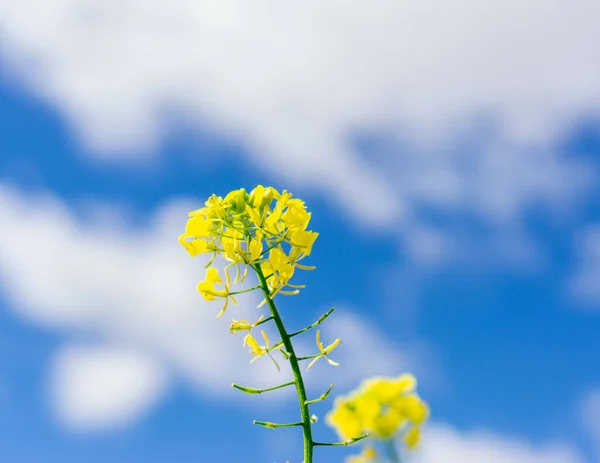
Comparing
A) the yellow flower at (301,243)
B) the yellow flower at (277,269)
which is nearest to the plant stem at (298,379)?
the yellow flower at (277,269)

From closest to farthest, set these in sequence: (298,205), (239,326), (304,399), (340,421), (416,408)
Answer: (416,408), (340,421), (304,399), (239,326), (298,205)

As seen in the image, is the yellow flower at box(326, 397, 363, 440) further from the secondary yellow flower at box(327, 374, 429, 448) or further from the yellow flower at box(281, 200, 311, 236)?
the yellow flower at box(281, 200, 311, 236)

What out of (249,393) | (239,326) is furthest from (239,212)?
(249,393)

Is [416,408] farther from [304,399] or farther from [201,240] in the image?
[201,240]

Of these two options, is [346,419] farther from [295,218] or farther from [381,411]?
[295,218]

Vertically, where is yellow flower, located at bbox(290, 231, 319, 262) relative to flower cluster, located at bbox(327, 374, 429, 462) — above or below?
above

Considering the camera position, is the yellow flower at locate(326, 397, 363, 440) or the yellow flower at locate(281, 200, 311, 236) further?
the yellow flower at locate(281, 200, 311, 236)

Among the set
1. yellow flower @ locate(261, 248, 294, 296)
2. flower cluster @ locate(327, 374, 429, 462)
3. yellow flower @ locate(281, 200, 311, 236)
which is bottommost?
flower cluster @ locate(327, 374, 429, 462)

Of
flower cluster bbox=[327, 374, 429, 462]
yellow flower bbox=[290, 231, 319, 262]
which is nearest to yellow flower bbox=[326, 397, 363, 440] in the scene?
flower cluster bbox=[327, 374, 429, 462]

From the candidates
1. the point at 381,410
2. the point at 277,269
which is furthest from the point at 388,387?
the point at 277,269

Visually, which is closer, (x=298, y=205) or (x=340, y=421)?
(x=340, y=421)

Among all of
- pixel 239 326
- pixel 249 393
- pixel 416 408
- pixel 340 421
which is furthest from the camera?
pixel 239 326
